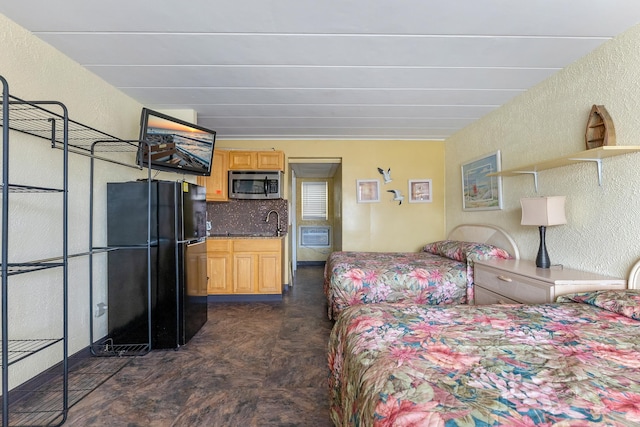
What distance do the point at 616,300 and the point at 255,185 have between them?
3.93 meters

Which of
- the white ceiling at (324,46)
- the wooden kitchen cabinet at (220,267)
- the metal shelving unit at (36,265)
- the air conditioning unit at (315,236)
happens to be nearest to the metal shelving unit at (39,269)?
the metal shelving unit at (36,265)

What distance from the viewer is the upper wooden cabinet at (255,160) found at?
4.46m

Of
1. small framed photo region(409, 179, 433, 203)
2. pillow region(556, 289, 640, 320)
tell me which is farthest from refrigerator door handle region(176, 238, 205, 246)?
small framed photo region(409, 179, 433, 203)

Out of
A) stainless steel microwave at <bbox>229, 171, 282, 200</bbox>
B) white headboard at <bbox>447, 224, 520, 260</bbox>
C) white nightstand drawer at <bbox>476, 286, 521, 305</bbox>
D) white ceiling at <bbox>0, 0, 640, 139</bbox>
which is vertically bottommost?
white nightstand drawer at <bbox>476, 286, 521, 305</bbox>

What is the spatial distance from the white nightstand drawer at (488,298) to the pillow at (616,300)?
57 centimetres

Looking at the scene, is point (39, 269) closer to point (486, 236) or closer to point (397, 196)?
point (486, 236)

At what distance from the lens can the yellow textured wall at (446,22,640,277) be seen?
191 cm

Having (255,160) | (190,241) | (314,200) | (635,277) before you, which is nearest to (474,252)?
(635,277)

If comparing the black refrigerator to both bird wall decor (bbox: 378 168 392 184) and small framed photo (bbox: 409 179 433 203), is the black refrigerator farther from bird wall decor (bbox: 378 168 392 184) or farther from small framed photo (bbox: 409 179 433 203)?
small framed photo (bbox: 409 179 433 203)

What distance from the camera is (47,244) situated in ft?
6.86

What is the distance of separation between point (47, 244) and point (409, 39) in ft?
9.36

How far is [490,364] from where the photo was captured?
1.01m

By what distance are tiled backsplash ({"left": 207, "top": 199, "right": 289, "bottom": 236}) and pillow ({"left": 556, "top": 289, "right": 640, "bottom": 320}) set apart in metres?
3.74

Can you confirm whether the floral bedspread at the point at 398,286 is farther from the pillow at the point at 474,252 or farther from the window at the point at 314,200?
the window at the point at 314,200
